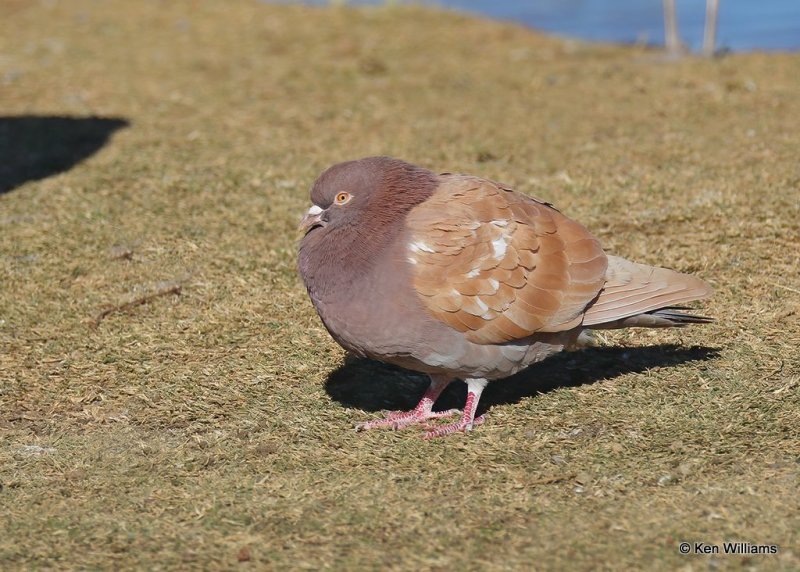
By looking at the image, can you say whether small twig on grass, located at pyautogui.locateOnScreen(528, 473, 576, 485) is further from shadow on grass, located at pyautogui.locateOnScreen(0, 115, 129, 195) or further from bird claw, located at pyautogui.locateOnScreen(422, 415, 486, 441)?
shadow on grass, located at pyautogui.locateOnScreen(0, 115, 129, 195)

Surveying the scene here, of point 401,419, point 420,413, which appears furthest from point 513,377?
point 401,419

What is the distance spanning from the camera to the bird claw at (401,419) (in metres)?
4.46

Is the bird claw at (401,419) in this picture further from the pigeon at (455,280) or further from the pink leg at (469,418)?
the pink leg at (469,418)

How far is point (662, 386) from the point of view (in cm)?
464

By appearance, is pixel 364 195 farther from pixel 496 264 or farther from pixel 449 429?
pixel 449 429

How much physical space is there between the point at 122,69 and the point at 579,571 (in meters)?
7.76

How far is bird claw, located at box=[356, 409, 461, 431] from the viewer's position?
4.46m

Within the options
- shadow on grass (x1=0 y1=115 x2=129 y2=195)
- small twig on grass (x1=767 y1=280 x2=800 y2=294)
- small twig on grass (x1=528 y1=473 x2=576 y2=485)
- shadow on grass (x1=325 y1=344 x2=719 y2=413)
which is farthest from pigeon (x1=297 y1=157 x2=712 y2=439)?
shadow on grass (x1=0 y1=115 x2=129 y2=195)

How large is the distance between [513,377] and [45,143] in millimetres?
4604

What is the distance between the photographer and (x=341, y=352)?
201 inches

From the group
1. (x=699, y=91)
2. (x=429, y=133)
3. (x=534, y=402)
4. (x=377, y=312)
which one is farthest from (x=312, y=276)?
(x=699, y=91)

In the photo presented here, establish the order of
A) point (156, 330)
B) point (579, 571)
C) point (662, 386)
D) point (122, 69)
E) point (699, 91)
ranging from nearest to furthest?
point (579, 571) → point (662, 386) → point (156, 330) → point (699, 91) → point (122, 69)

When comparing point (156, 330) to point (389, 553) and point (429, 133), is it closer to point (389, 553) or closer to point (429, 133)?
point (389, 553)

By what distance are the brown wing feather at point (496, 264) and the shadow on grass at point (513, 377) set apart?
50 centimetres
